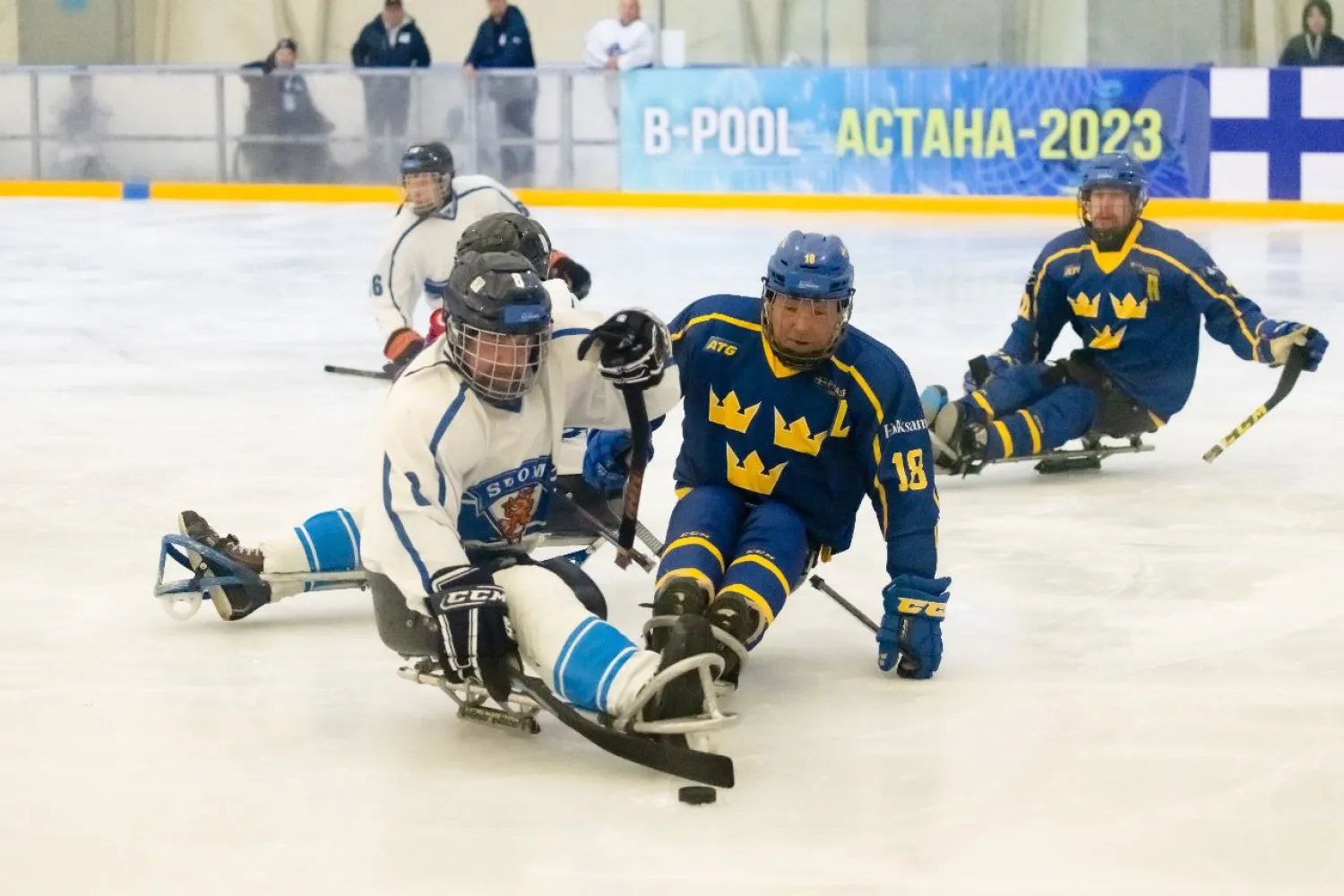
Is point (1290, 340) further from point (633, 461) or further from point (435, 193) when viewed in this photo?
point (435, 193)

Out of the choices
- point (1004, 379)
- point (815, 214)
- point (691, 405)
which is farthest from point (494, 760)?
point (815, 214)

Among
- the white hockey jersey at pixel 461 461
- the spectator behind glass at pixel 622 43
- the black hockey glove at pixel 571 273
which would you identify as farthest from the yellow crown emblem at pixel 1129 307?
the spectator behind glass at pixel 622 43

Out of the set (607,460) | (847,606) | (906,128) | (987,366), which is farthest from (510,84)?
(847,606)

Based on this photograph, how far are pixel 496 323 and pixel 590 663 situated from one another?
56cm

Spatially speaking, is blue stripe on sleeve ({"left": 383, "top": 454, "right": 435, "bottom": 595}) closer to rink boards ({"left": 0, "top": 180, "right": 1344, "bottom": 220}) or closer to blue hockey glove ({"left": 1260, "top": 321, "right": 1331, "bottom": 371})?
blue hockey glove ({"left": 1260, "top": 321, "right": 1331, "bottom": 371})

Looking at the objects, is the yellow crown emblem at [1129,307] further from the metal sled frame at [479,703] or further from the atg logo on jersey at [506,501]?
the metal sled frame at [479,703]

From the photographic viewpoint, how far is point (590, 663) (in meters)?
3.22

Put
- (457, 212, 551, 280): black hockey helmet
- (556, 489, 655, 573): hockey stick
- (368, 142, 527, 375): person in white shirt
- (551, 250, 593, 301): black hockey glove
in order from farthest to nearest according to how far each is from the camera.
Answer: (368, 142, 527, 375): person in white shirt
(551, 250, 593, 301): black hockey glove
(457, 212, 551, 280): black hockey helmet
(556, 489, 655, 573): hockey stick

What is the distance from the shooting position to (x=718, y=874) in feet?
9.46

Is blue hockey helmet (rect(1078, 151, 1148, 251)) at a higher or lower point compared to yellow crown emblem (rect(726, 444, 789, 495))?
higher

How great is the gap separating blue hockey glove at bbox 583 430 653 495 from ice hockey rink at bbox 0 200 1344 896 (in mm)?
277

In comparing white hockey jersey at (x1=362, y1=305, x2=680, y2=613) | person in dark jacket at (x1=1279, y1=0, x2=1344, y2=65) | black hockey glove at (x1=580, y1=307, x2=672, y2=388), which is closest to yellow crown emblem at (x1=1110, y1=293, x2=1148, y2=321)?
white hockey jersey at (x1=362, y1=305, x2=680, y2=613)

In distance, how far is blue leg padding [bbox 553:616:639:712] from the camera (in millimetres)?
3209

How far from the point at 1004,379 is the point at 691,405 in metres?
2.14
